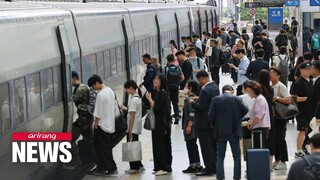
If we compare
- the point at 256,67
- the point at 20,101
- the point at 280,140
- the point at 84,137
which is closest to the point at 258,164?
the point at 280,140

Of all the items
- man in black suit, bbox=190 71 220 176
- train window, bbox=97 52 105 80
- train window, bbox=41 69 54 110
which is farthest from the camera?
train window, bbox=97 52 105 80

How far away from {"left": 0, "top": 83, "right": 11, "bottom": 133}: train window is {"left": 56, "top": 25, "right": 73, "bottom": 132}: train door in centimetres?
282

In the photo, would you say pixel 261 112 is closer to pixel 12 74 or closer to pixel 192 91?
pixel 192 91

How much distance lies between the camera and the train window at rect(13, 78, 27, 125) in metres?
9.70

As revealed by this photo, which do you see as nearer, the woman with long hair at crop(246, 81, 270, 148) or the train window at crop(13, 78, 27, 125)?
the train window at crop(13, 78, 27, 125)

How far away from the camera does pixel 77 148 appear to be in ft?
43.0

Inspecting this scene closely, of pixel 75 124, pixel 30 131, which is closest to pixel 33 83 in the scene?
pixel 30 131

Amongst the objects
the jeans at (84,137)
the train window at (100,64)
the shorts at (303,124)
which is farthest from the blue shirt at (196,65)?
the jeans at (84,137)

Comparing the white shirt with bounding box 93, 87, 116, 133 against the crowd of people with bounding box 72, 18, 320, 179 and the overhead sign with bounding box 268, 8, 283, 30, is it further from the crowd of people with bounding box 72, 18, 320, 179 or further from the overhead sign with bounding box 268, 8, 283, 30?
the overhead sign with bounding box 268, 8, 283, 30

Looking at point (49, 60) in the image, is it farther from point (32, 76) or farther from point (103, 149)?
point (103, 149)

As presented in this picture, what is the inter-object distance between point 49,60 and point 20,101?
1.74 meters

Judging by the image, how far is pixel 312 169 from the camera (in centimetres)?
726

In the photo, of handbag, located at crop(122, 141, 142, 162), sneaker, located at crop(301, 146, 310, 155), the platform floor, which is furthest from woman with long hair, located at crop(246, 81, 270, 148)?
sneaker, located at crop(301, 146, 310, 155)

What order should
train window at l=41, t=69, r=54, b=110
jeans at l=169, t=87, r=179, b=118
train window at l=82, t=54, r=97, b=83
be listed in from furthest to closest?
jeans at l=169, t=87, r=179, b=118 → train window at l=82, t=54, r=97, b=83 → train window at l=41, t=69, r=54, b=110
